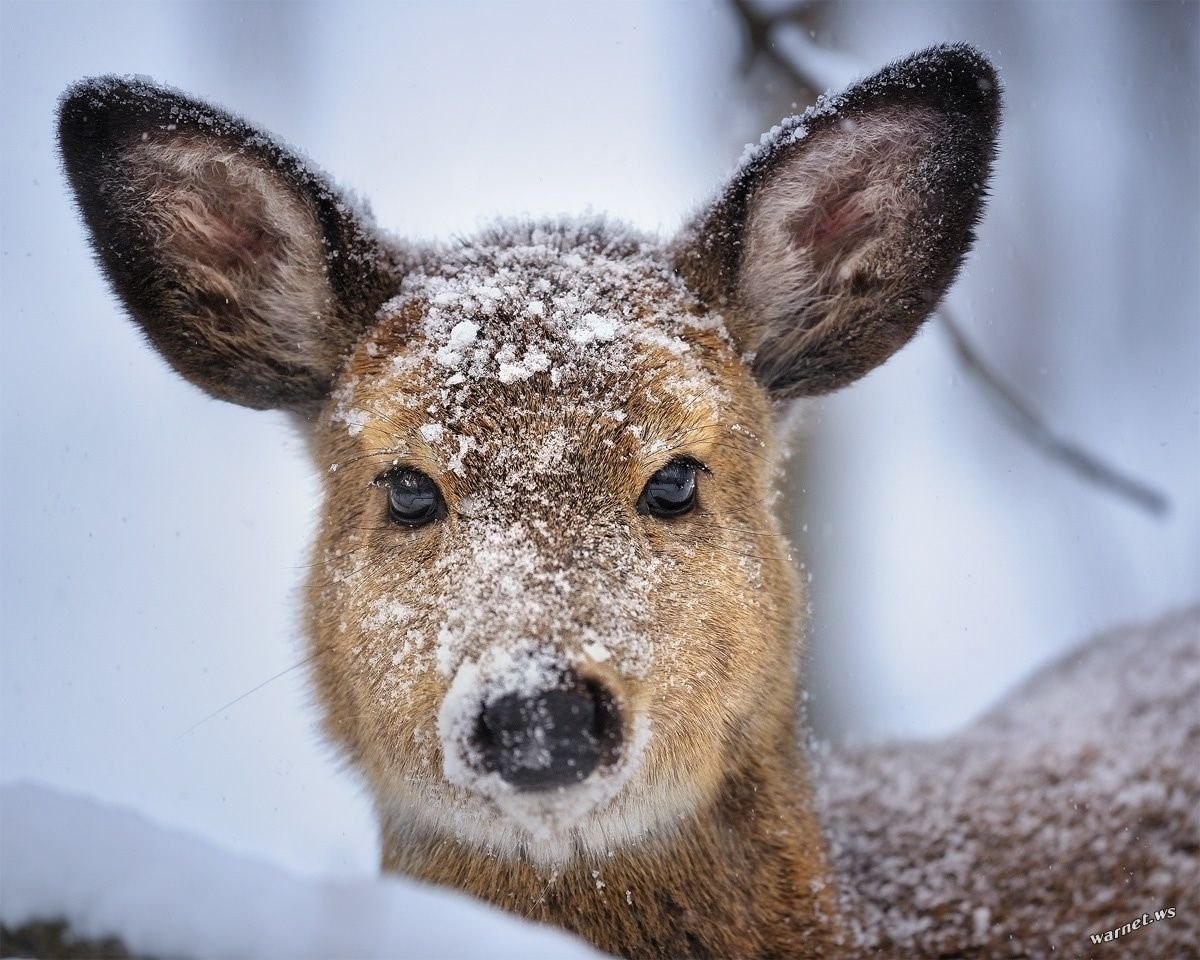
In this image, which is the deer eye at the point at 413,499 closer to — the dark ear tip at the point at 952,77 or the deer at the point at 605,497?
the deer at the point at 605,497

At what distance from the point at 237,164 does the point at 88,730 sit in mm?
2000

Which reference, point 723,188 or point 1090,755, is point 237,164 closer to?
point 723,188

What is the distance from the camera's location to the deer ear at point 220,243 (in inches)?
117

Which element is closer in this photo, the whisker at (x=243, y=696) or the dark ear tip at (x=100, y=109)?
the dark ear tip at (x=100, y=109)

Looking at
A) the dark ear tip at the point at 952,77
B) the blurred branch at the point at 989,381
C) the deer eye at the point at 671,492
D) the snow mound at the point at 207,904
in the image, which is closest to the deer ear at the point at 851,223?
the dark ear tip at the point at 952,77

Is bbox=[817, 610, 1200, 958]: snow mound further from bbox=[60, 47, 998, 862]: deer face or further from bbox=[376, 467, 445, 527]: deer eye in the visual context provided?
bbox=[376, 467, 445, 527]: deer eye

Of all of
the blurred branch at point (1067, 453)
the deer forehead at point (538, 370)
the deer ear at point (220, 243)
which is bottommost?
the blurred branch at point (1067, 453)

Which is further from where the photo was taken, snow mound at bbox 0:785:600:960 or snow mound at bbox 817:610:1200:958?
snow mound at bbox 817:610:1200:958

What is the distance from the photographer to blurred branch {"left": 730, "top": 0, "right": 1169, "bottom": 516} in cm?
525

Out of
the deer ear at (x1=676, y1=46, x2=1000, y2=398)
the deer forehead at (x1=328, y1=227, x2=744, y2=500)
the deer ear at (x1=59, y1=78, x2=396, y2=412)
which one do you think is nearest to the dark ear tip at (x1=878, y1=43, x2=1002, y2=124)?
the deer ear at (x1=676, y1=46, x2=1000, y2=398)

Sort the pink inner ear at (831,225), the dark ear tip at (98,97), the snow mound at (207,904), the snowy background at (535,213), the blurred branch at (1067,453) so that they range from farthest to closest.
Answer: the blurred branch at (1067,453) < the snowy background at (535,213) < the pink inner ear at (831,225) < the dark ear tip at (98,97) < the snow mound at (207,904)

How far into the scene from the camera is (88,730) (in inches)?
155

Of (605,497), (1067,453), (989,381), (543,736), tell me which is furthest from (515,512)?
(1067,453)

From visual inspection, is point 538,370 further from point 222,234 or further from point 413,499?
point 222,234
